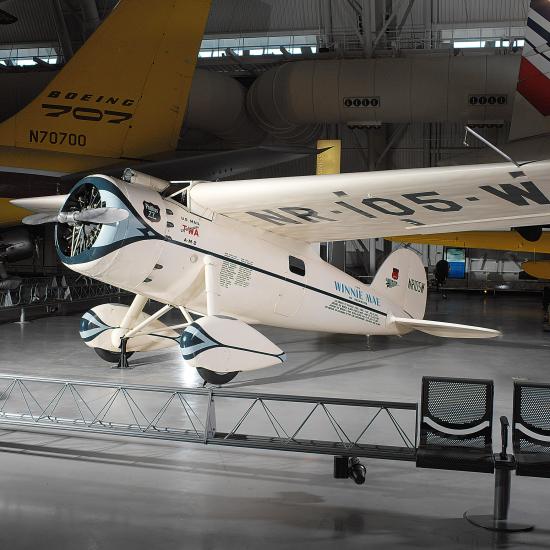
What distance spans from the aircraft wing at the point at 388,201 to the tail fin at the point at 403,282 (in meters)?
1.37

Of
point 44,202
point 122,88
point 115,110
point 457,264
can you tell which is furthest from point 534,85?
point 457,264

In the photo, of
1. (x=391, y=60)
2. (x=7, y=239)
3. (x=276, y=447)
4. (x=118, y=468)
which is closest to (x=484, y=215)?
(x=276, y=447)

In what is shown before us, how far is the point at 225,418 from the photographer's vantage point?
6.64 meters

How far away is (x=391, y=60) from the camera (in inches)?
722

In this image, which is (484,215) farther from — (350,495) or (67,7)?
(67,7)

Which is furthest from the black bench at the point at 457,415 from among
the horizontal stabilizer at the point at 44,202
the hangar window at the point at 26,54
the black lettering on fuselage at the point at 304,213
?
the hangar window at the point at 26,54

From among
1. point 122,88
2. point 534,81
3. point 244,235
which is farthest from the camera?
point 122,88

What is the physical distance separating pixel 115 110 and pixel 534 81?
6.71m

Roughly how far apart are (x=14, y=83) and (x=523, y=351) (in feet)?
51.5

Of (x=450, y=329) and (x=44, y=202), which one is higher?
(x=44, y=202)

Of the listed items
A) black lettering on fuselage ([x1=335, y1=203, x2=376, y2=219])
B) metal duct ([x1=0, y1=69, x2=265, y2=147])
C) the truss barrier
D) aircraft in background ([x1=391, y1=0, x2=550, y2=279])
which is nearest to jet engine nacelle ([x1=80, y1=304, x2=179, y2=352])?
the truss barrier

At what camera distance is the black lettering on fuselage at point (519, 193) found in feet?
21.1

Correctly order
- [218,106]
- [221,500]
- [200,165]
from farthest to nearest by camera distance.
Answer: [218,106] → [200,165] → [221,500]

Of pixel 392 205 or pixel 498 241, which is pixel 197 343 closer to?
pixel 392 205
